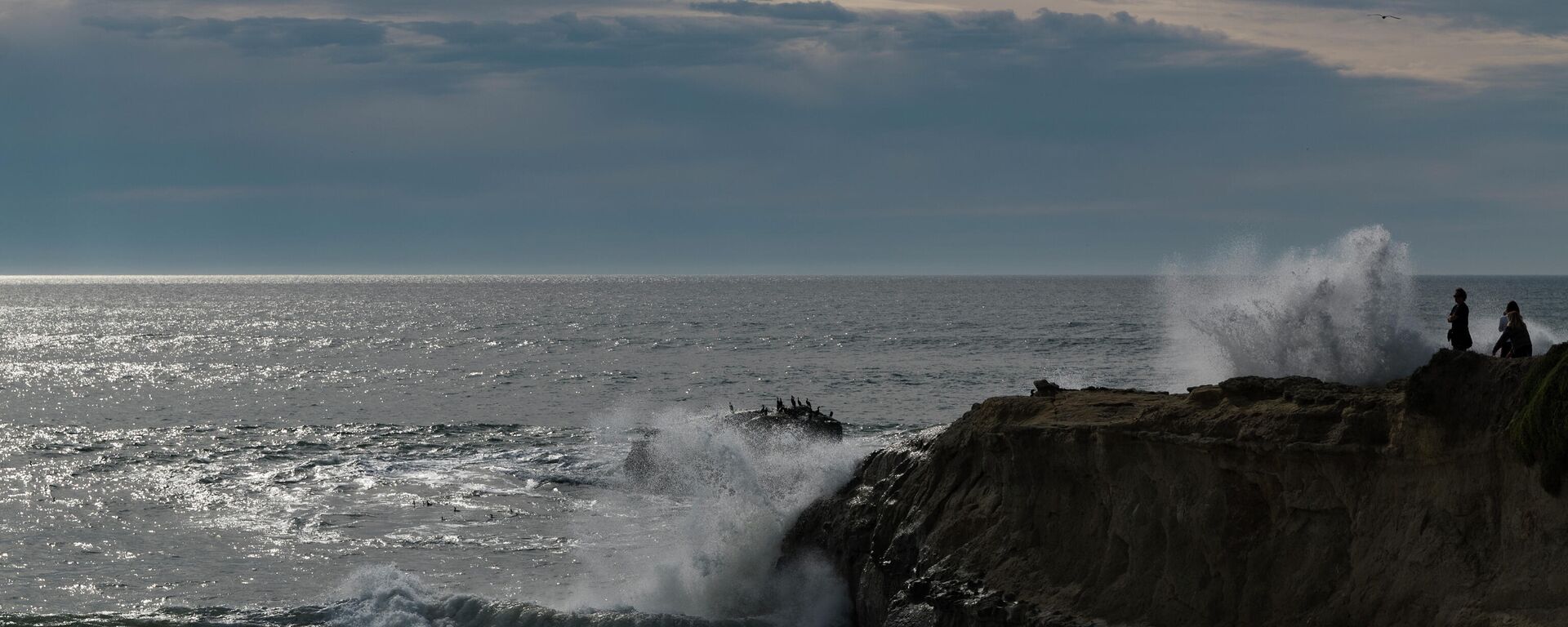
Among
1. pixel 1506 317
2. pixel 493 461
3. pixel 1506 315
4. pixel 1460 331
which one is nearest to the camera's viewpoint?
pixel 1506 315

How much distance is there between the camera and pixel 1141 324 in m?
87.5

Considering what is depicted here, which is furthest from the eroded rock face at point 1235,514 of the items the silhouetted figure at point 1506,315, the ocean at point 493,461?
the silhouetted figure at point 1506,315

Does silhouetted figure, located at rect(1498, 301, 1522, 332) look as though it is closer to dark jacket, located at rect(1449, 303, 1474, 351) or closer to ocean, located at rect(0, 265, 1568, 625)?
dark jacket, located at rect(1449, 303, 1474, 351)

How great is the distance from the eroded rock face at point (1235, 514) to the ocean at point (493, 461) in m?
2.54

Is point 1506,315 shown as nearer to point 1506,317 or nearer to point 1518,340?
point 1506,317

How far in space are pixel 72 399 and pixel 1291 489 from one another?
4765cm

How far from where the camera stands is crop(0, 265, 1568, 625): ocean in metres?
17.6

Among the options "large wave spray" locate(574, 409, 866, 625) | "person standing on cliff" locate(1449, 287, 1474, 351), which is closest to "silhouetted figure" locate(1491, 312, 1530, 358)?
"person standing on cliff" locate(1449, 287, 1474, 351)

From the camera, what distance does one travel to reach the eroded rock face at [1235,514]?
9.79 m

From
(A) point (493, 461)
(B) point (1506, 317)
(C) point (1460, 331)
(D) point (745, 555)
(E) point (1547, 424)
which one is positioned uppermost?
(B) point (1506, 317)

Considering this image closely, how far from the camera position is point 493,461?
30953 mm

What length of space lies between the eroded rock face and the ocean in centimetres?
254

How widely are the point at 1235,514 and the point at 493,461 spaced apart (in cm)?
2258

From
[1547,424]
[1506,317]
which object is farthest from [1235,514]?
[1506,317]
